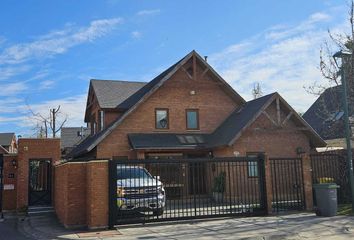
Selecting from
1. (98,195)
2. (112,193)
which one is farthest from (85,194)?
(112,193)

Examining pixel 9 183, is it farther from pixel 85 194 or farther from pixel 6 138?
pixel 6 138

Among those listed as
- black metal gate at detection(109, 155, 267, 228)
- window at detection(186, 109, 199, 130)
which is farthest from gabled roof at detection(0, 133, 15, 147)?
black metal gate at detection(109, 155, 267, 228)

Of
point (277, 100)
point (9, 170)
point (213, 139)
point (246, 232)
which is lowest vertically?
point (246, 232)

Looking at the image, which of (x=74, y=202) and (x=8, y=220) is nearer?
(x=74, y=202)

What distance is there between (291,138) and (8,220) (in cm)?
1635

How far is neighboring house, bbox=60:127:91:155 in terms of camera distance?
47031mm

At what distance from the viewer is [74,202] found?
13594 mm

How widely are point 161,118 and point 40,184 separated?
8.18 meters

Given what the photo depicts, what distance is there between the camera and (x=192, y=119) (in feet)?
86.8

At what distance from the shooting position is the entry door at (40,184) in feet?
68.7

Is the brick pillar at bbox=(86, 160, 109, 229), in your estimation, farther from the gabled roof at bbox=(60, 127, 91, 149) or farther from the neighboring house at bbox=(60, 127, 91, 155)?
the gabled roof at bbox=(60, 127, 91, 149)

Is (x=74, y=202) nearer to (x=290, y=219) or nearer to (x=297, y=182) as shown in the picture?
(x=290, y=219)

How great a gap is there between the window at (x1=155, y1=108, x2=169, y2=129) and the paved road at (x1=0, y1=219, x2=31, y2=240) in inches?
427

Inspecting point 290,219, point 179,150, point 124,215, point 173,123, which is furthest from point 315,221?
point 173,123
